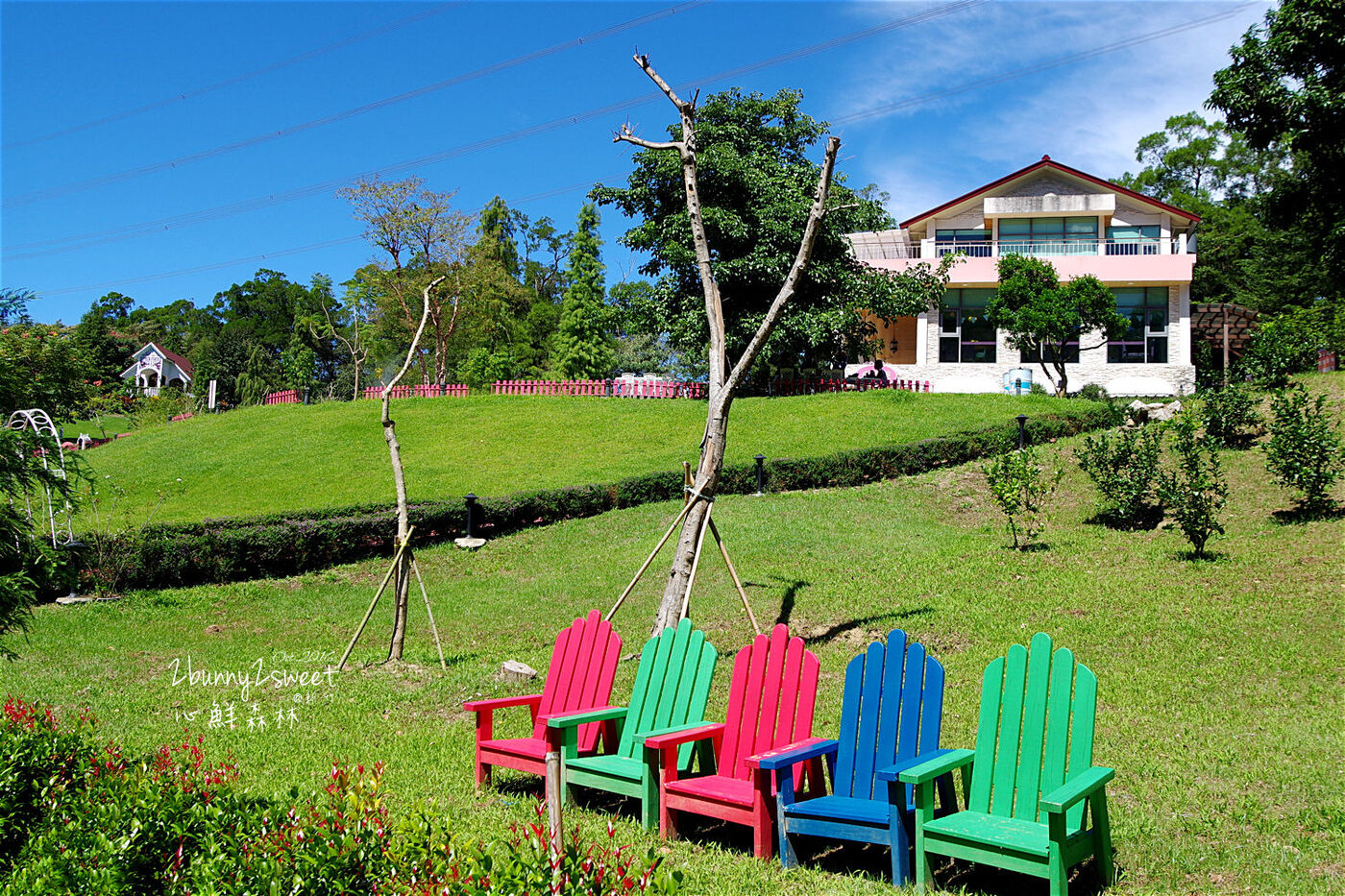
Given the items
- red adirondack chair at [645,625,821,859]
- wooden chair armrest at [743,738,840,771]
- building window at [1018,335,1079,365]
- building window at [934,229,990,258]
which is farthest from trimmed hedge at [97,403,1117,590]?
building window at [934,229,990,258]

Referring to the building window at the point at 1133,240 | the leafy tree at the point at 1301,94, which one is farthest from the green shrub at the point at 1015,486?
the building window at the point at 1133,240

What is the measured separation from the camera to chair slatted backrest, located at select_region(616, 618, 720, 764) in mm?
5402

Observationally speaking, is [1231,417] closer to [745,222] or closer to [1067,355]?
[745,222]

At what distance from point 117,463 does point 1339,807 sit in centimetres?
2954

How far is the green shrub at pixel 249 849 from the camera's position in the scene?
2.87 metres

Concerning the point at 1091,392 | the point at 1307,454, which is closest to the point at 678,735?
the point at 1307,454

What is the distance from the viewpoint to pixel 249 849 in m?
3.33

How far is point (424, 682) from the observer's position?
8.56 m

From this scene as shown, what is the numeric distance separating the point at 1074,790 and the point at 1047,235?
Result: 38.2 m

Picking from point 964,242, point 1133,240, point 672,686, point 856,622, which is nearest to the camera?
point 672,686

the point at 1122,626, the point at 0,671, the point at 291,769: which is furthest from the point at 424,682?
the point at 1122,626

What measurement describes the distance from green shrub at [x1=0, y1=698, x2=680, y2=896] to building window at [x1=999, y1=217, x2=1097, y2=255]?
3785cm

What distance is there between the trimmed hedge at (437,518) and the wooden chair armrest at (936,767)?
12693mm

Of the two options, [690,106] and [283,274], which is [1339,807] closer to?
[690,106]
